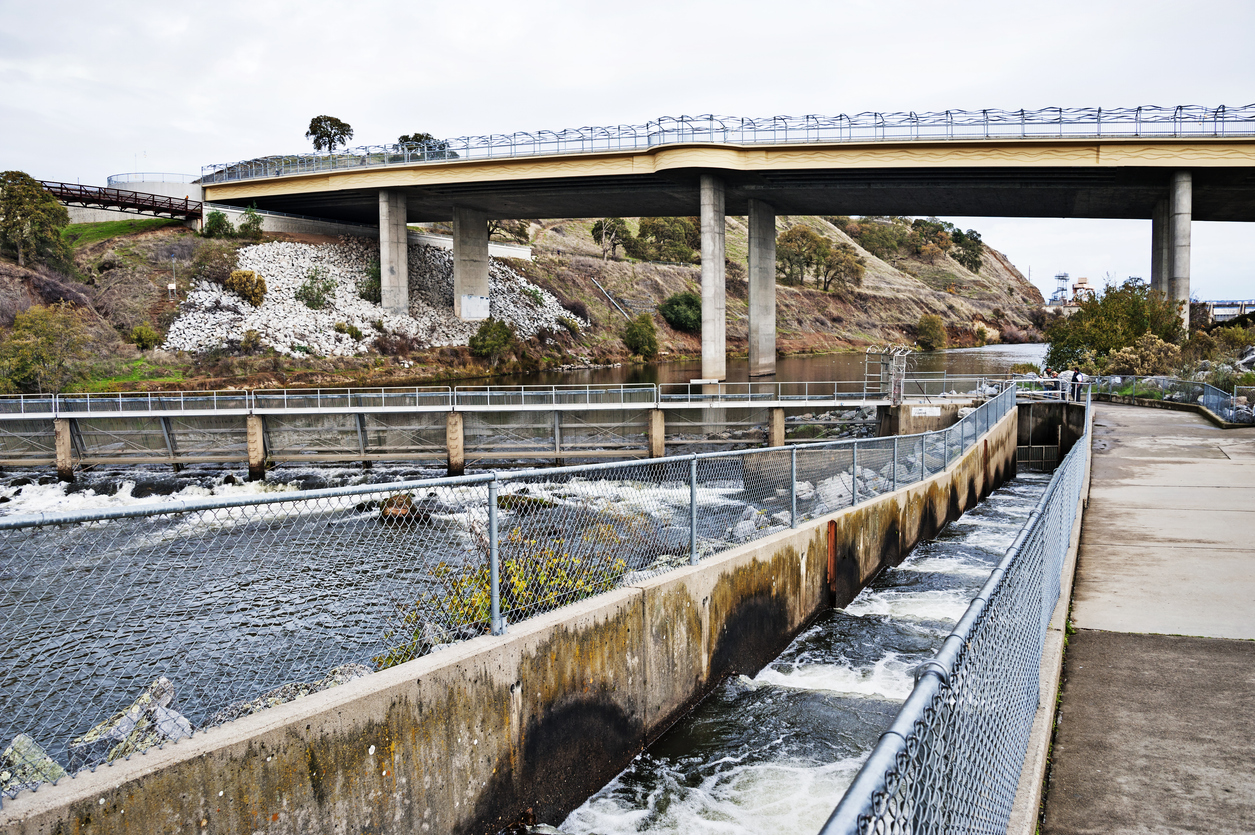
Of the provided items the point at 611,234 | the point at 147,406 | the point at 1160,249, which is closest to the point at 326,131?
the point at 611,234

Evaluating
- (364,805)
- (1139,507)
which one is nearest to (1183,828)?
(364,805)

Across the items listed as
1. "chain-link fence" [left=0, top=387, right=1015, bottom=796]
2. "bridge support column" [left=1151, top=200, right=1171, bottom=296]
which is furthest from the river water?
"bridge support column" [left=1151, top=200, right=1171, bottom=296]

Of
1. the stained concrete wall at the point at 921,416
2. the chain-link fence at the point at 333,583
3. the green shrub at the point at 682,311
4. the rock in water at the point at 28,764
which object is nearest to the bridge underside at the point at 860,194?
the stained concrete wall at the point at 921,416

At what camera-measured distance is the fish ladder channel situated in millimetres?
6488

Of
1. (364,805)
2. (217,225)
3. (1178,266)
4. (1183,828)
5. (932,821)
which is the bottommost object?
(364,805)

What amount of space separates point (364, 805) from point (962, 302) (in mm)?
→ 176652

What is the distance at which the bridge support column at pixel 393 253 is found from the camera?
2363 inches

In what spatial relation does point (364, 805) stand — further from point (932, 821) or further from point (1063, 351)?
point (1063, 351)

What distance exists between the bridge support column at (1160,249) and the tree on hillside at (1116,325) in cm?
85

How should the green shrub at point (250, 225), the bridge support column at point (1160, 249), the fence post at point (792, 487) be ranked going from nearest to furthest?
the fence post at point (792, 487), the bridge support column at point (1160, 249), the green shrub at point (250, 225)

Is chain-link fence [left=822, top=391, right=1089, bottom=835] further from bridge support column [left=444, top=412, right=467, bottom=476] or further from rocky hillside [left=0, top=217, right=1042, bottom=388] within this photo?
rocky hillside [left=0, top=217, right=1042, bottom=388]

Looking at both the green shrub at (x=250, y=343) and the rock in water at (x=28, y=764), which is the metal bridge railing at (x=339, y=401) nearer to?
the green shrub at (x=250, y=343)

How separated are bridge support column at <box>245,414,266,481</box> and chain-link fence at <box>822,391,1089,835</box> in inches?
1129

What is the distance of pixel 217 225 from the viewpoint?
6412cm
